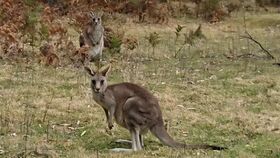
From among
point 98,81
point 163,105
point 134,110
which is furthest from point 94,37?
point 134,110

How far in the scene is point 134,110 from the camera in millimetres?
6711

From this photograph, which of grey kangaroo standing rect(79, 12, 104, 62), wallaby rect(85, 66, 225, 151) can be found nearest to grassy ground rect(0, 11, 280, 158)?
wallaby rect(85, 66, 225, 151)

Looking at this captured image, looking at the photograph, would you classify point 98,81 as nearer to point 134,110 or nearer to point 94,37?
point 134,110

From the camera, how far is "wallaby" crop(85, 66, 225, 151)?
22.0 feet

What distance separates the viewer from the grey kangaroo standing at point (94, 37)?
13.3 metres

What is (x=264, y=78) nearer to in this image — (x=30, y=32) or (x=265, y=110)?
(x=265, y=110)

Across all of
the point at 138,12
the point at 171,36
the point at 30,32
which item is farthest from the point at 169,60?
the point at 138,12

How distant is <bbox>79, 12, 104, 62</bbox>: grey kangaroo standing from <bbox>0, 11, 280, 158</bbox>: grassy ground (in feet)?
1.00

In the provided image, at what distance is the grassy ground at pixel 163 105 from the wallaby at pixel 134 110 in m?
0.16

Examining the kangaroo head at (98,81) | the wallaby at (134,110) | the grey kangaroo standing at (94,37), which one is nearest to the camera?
the wallaby at (134,110)

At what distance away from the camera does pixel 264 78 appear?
36.8 feet

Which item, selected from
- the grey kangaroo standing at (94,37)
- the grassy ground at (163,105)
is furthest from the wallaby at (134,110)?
the grey kangaroo standing at (94,37)

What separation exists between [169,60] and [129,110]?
260 inches

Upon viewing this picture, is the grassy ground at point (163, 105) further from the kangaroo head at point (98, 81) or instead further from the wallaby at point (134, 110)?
the kangaroo head at point (98, 81)
